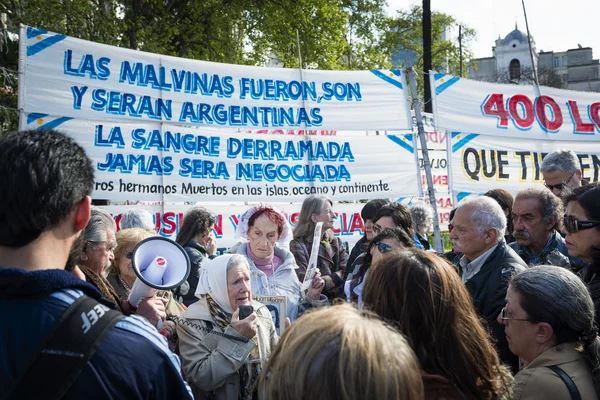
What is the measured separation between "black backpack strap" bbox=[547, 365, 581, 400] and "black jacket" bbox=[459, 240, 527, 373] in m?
0.79

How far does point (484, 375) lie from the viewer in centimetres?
195

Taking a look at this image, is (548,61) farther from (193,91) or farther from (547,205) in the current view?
(547,205)

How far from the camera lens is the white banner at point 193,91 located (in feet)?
18.2

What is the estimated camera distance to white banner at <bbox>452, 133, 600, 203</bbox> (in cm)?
702

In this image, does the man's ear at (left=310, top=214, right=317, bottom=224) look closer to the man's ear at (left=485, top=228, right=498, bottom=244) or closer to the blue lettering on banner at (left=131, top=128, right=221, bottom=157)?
the blue lettering on banner at (left=131, top=128, right=221, bottom=157)

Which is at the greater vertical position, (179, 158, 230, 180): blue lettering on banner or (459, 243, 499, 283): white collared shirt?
(179, 158, 230, 180): blue lettering on banner

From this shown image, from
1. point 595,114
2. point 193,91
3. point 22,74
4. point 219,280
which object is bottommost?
point 219,280

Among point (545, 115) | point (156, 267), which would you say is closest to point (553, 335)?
point (156, 267)

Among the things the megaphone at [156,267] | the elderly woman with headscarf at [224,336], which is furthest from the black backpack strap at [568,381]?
the megaphone at [156,267]

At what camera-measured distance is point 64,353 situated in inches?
54.2

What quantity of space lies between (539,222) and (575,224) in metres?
0.81

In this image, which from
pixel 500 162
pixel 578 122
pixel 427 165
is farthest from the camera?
pixel 578 122

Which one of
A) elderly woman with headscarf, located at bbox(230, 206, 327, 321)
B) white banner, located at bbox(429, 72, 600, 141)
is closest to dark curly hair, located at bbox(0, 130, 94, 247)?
elderly woman with headscarf, located at bbox(230, 206, 327, 321)

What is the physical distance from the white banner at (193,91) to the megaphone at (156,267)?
3.50 m
